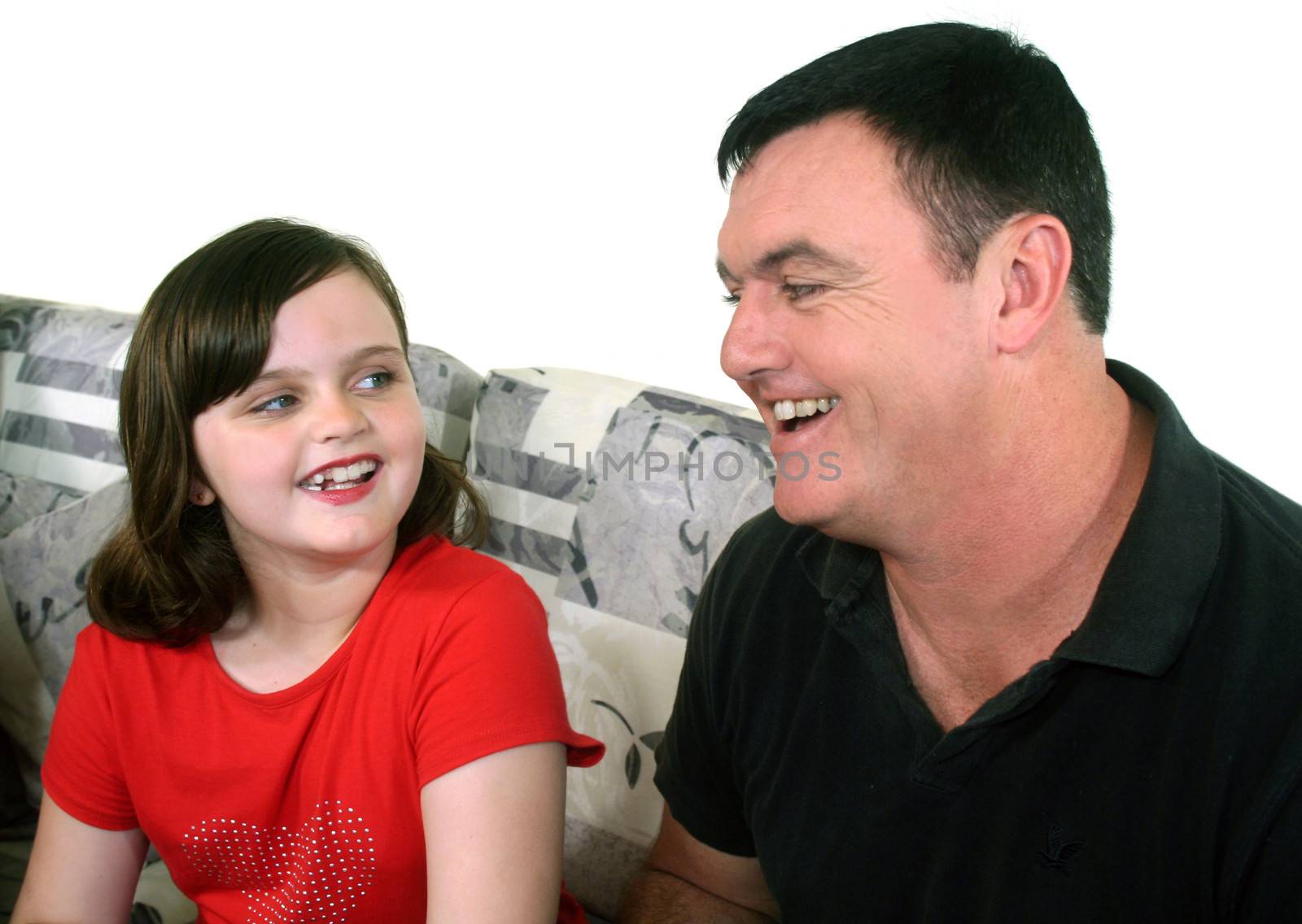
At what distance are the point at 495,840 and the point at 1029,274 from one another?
0.70 m

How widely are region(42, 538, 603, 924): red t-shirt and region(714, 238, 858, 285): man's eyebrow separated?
459mm

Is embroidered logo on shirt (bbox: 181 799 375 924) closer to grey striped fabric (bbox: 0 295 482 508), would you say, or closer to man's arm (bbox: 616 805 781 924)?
man's arm (bbox: 616 805 781 924)

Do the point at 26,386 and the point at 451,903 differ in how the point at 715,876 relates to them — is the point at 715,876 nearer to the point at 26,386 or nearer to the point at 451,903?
the point at 451,903

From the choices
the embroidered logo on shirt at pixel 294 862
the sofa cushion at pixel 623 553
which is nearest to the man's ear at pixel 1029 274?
the sofa cushion at pixel 623 553

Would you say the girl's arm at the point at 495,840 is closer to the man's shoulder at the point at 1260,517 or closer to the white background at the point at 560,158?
the man's shoulder at the point at 1260,517

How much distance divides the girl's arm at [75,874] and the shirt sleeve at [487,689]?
418mm

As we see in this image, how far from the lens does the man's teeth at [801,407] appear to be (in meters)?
1.01

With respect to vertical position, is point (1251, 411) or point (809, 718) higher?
point (1251, 411)

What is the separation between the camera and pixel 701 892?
1.24 metres

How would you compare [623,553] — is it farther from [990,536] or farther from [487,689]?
[990,536]

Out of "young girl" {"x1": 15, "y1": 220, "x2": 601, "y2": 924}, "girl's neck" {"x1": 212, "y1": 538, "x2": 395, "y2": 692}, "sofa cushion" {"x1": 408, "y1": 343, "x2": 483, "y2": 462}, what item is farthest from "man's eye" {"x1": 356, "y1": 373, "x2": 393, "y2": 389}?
"sofa cushion" {"x1": 408, "y1": 343, "x2": 483, "y2": 462}

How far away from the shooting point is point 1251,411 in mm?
1488

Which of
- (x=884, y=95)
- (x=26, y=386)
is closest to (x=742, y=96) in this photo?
(x=884, y=95)

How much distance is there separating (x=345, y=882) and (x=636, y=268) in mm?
1133
